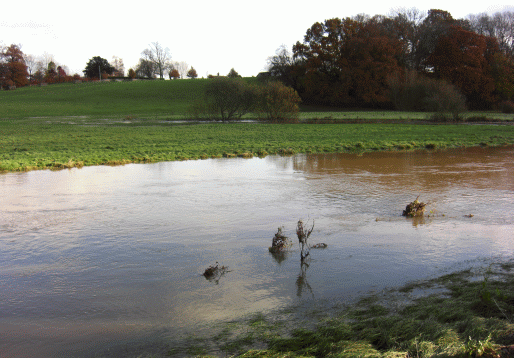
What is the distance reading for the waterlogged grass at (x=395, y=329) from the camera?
3469mm

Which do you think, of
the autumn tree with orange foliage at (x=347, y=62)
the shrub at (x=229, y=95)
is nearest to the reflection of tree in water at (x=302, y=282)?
the shrub at (x=229, y=95)

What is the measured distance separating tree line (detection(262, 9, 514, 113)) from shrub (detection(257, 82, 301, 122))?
49.6 ft

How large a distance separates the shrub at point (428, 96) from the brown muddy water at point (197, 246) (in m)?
24.3

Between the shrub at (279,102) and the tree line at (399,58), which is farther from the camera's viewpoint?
the tree line at (399,58)

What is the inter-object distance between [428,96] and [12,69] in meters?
93.9

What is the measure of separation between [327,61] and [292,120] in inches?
1289

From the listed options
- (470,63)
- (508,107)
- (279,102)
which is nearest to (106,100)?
(279,102)

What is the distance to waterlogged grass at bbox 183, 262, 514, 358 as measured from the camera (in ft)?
11.4

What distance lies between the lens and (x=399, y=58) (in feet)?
212

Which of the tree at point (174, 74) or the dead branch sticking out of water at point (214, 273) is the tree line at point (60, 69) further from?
the dead branch sticking out of water at point (214, 273)

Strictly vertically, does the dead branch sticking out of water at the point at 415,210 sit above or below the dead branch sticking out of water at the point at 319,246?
above

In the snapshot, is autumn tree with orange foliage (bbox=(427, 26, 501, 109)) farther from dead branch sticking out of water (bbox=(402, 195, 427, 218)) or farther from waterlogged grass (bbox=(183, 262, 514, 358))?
waterlogged grass (bbox=(183, 262, 514, 358))

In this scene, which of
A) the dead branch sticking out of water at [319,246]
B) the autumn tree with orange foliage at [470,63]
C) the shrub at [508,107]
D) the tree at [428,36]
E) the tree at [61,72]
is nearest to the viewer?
the dead branch sticking out of water at [319,246]

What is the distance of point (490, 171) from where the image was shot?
43.7ft
